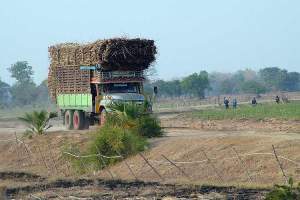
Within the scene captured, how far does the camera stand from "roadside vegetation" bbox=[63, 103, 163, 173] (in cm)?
2692

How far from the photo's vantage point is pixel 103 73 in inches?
1319

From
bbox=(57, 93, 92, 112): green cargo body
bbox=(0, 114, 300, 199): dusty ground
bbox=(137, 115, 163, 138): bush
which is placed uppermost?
bbox=(57, 93, 92, 112): green cargo body

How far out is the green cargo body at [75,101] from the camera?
3494cm

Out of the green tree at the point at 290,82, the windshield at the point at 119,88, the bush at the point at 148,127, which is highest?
the green tree at the point at 290,82

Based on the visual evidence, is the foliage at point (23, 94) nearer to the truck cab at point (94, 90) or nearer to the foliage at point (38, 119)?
the truck cab at point (94, 90)

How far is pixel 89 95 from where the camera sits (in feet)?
113

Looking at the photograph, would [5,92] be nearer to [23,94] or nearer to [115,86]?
[23,94]

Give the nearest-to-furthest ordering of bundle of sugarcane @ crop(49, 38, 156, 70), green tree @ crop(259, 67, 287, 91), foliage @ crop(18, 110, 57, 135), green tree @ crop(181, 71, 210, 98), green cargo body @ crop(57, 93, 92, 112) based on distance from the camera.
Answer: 1. bundle of sugarcane @ crop(49, 38, 156, 70)
2. green cargo body @ crop(57, 93, 92, 112)
3. foliage @ crop(18, 110, 57, 135)
4. green tree @ crop(181, 71, 210, 98)
5. green tree @ crop(259, 67, 287, 91)

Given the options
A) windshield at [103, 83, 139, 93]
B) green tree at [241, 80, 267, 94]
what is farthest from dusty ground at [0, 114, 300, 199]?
green tree at [241, 80, 267, 94]

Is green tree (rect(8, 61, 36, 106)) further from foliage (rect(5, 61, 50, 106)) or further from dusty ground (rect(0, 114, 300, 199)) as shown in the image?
dusty ground (rect(0, 114, 300, 199))

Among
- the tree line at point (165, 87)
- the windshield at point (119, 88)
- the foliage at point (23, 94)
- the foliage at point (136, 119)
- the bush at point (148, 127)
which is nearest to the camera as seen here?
the foliage at point (136, 119)

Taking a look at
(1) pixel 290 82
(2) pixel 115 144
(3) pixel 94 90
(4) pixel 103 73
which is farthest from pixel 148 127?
(1) pixel 290 82

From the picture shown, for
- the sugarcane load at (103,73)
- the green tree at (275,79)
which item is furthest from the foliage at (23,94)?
the sugarcane load at (103,73)

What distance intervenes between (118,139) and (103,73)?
695 centimetres
